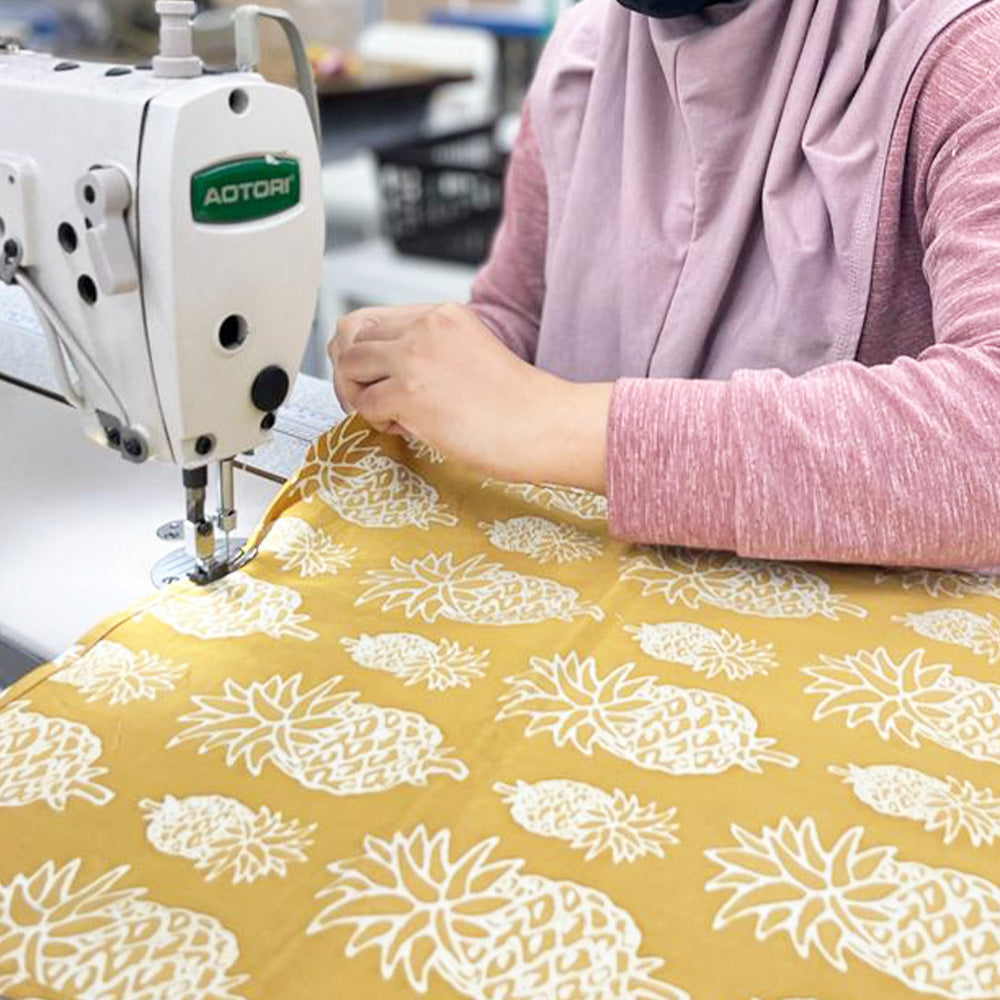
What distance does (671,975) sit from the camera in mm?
436

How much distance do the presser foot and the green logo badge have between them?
A: 0.20 m

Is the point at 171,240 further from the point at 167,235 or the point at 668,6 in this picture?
the point at 668,6

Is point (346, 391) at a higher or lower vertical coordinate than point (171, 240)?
lower

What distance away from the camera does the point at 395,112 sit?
9.05 feet

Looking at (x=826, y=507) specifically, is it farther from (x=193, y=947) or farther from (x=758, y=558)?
(x=193, y=947)

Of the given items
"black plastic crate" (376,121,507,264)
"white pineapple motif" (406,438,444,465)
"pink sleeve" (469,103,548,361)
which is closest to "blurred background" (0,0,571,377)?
"black plastic crate" (376,121,507,264)

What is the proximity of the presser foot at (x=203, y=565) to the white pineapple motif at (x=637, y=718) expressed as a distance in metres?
0.20

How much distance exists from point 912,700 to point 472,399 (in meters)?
0.31

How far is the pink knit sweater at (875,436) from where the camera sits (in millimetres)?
666

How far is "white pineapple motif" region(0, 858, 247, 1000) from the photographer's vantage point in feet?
1.42

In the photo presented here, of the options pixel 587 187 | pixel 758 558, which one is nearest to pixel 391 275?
pixel 587 187

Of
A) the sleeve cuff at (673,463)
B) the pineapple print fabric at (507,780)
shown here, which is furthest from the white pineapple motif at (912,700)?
the sleeve cuff at (673,463)

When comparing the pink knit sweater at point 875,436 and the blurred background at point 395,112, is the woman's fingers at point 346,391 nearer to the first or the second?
the pink knit sweater at point 875,436

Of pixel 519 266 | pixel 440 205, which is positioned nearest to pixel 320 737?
pixel 519 266
